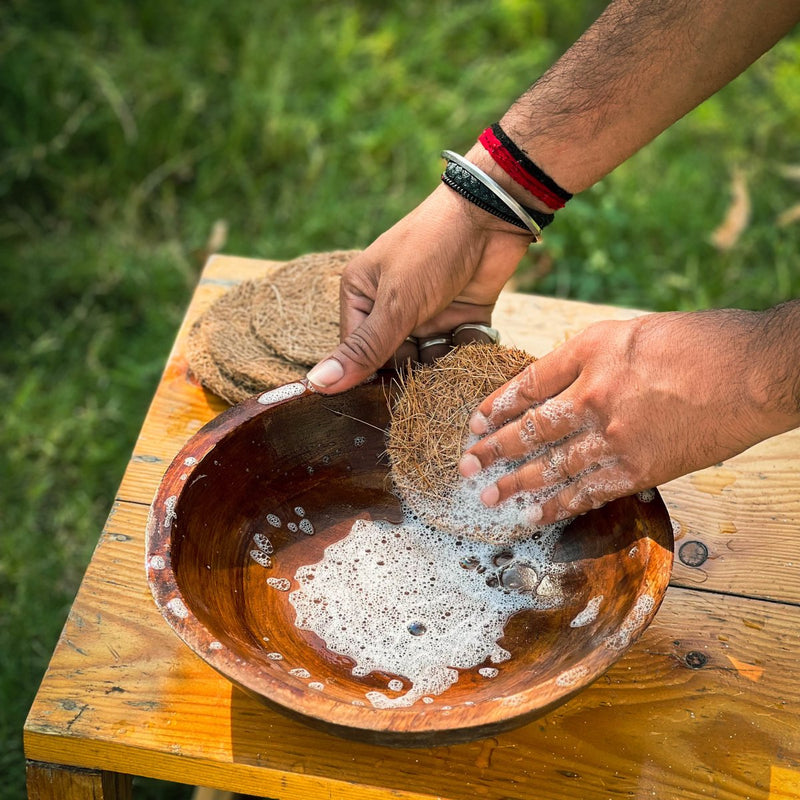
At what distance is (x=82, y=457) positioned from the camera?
266 cm

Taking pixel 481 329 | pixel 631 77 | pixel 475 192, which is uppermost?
pixel 631 77

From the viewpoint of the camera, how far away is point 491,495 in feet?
4.82

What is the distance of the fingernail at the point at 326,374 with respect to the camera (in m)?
1.51

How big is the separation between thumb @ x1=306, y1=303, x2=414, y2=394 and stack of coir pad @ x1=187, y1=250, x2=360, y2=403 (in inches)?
9.1

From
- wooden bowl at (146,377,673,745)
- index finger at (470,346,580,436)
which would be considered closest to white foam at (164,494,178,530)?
wooden bowl at (146,377,673,745)

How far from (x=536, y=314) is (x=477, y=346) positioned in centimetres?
52

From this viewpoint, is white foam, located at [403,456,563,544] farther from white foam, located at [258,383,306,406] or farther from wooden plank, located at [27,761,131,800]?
wooden plank, located at [27,761,131,800]

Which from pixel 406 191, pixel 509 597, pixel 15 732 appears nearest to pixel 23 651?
pixel 15 732

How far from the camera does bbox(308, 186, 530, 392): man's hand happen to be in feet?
5.06

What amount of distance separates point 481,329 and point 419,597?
0.50 meters

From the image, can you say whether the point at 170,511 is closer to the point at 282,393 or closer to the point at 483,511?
the point at 282,393

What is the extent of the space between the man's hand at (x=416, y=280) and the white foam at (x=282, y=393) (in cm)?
3

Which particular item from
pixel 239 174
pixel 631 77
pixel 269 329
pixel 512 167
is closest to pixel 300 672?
pixel 269 329

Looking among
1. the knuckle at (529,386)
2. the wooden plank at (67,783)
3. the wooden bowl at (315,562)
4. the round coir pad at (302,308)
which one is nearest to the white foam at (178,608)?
the wooden bowl at (315,562)
